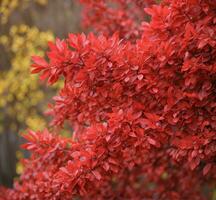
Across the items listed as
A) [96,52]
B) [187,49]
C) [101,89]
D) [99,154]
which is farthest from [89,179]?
[187,49]

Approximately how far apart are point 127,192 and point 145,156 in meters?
0.80

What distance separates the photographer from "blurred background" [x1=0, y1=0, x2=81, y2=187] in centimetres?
665

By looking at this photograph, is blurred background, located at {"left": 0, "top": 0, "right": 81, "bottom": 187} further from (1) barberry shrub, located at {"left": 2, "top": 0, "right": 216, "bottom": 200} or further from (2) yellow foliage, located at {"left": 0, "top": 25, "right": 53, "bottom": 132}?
(1) barberry shrub, located at {"left": 2, "top": 0, "right": 216, "bottom": 200}

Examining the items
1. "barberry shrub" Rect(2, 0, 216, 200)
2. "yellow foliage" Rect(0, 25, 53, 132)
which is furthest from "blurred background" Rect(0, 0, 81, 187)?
"barberry shrub" Rect(2, 0, 216, 200)

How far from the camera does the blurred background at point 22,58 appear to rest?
6.65 m

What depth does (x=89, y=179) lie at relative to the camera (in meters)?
2.53

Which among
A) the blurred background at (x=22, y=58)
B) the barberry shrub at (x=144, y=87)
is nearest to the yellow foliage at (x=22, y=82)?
the blurred background at (x=22, y=58)

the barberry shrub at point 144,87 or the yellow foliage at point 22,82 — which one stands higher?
the barberry shrub at point 144,87

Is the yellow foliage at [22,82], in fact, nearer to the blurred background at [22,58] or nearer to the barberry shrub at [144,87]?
the blurred background at [22,58]

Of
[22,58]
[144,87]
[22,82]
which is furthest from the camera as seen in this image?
[22,58]

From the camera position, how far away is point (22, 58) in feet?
22.1

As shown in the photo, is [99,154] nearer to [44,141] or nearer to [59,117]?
[44,141]

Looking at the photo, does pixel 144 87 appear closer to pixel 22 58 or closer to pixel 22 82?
pixel 22 82

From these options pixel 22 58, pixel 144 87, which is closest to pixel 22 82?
pixel 22 58
